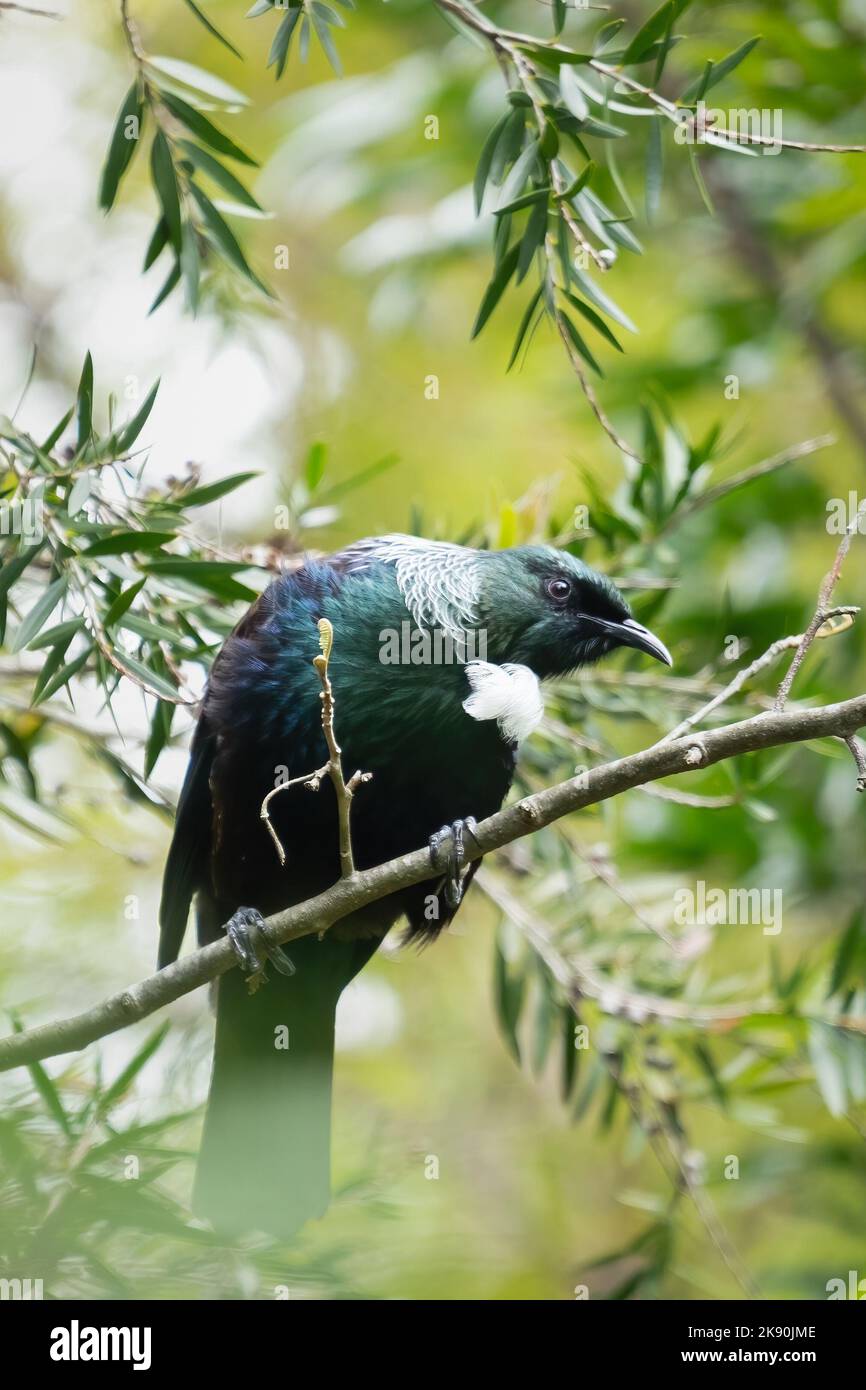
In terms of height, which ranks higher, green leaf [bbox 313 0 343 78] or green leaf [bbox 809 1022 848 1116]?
green leaf [bbox 313 0 343 78]

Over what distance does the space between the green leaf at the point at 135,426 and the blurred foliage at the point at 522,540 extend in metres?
0.01

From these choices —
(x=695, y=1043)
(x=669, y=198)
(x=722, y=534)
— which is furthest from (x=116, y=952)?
(x=669, y=198)

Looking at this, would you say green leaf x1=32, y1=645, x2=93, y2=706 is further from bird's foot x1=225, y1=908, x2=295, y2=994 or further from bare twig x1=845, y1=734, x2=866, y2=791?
bare twig x1=845, y1=734, x2=866, y2=791

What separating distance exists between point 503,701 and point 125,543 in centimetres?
95

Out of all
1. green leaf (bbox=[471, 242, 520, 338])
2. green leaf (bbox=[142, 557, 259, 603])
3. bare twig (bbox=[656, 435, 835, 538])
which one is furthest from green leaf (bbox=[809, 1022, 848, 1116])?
green leaf (bbox=[471, 242, 520, 338])

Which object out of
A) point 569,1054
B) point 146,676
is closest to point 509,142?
point 146,676

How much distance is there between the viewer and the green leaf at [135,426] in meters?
2.85

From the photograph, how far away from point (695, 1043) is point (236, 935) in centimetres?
160

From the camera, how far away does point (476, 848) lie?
273cm

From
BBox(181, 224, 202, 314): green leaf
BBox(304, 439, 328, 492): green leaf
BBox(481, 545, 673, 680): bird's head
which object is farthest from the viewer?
BBox(304, 439, 328, 492): green leaf

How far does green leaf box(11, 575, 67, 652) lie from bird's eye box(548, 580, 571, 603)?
1.29m

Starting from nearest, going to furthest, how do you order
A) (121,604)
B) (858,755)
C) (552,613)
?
(858,755)
(121,604)
(552,613)

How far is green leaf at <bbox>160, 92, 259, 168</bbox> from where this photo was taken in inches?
122

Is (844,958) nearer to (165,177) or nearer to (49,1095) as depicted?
(49,1095)
